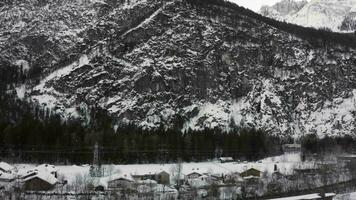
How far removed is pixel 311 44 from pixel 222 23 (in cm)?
3416

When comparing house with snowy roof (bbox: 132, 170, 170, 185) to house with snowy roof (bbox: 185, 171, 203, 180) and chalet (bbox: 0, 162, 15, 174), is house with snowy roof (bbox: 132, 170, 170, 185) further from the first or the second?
chalet (bbox: 0, 162, 15, 174)

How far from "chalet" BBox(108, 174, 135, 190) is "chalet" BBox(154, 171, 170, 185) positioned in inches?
278

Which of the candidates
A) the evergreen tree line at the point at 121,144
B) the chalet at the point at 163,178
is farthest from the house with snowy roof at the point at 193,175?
the evergreen tree line at the point at 121,144

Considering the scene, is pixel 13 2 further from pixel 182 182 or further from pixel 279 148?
pixel 182 182

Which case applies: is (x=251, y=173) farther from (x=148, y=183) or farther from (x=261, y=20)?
(x=261, y=20)

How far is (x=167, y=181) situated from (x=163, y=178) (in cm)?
98

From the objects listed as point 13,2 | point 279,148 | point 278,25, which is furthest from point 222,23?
point 13,2

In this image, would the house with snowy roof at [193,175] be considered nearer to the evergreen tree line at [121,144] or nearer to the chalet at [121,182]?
the chalet at [121,182]

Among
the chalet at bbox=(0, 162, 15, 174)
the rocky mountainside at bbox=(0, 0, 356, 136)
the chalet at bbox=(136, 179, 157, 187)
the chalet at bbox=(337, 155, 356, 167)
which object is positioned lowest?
the chalet at bbox=(136, 179, 157, 187)

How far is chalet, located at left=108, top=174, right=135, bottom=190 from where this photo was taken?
75262 mm

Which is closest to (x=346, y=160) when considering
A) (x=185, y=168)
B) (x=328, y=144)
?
(x=328, y=144)

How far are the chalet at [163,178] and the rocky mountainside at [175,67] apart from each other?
178ft

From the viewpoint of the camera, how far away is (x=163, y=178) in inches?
3354

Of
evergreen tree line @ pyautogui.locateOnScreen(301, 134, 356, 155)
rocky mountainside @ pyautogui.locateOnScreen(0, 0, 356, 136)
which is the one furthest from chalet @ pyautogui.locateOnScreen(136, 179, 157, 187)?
evergreen tree line @ pyautogui.locateOnScreen(301, 134, 356, 155)
